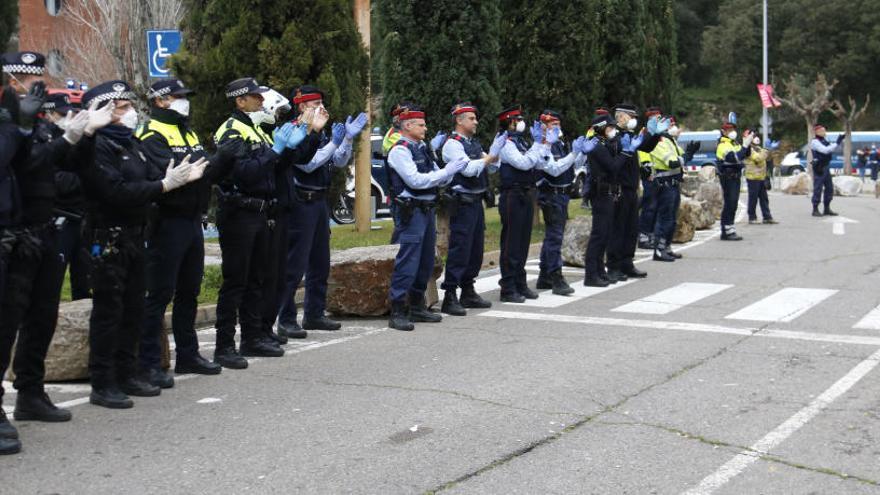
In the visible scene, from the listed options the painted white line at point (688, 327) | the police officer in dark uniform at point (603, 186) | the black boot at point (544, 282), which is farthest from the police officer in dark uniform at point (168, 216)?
the police officer in dark uniform at point (603, 186)

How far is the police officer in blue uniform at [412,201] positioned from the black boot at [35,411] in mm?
3903

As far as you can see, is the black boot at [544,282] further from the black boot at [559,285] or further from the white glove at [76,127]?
the white glove at [76,127]

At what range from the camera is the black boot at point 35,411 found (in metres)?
6.59

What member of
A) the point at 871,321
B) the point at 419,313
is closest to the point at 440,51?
the point at 419,313

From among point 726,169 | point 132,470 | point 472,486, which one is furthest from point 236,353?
point 726,169

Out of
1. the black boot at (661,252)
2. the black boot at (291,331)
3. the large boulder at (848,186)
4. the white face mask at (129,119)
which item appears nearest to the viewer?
the white face mask at (129,119)

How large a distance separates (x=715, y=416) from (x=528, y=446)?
1367 millimetres

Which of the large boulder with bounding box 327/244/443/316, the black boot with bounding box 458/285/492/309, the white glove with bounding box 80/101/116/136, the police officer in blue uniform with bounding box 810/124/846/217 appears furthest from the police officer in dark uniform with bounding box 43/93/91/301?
the police officer in blue uniform with bounding box 810/124/846/217

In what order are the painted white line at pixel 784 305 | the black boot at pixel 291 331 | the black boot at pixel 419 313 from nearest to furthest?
the black boot at pixel 291 331, the black boot at pixel 419 313, the painted white line at pixel 784 305

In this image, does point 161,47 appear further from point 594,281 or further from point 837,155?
point 837,155

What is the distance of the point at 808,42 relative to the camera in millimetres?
63406

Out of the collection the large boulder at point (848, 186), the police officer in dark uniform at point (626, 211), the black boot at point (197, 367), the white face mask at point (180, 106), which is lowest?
the large boulder at point (848, 186)

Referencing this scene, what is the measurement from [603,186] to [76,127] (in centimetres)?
770

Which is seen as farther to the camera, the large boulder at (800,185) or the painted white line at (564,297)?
the large boulder at (800,185)
